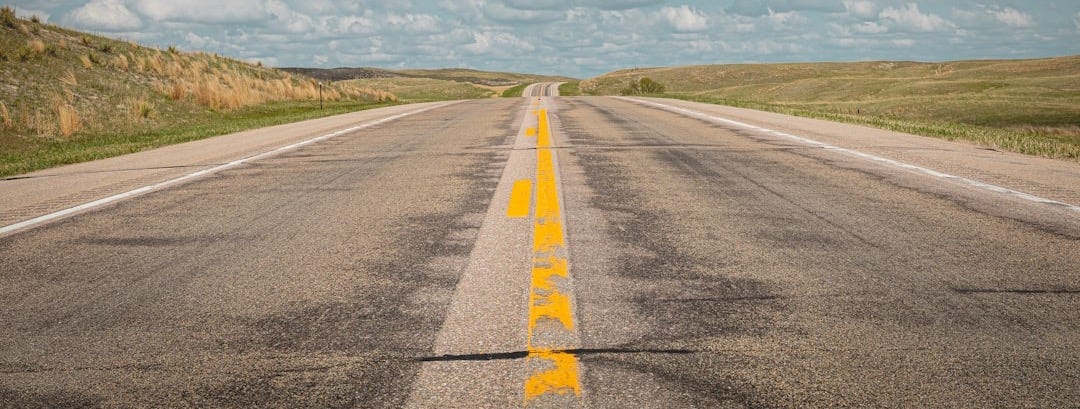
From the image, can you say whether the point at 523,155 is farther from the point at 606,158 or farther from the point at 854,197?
the point at 854,197

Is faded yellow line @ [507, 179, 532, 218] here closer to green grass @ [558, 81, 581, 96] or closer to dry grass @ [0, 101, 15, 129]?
dry grass @ [0, 101, 15, 129]

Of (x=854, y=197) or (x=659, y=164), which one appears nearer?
(x=854, y=197)

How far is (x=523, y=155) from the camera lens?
930 centimetres

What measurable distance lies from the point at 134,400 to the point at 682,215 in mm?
3682

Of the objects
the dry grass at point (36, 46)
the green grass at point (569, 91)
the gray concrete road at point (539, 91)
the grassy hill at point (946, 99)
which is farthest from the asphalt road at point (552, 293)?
the green grass at point (569, 91)

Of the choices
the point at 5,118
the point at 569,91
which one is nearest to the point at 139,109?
the point at 5,118

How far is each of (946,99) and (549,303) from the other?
53770 millimetres

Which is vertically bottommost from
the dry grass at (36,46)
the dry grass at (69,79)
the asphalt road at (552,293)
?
the asphalt road at (552,293)

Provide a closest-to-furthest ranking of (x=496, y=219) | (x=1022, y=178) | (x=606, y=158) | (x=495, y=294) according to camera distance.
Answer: (x=495, y=294) → (x=496, y=219) → (x=1022, y=178) → (x=606, y=158)

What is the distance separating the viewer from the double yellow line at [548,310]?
2523mm

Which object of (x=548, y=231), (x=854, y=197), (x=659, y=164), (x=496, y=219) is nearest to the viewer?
(x=548, y=231)

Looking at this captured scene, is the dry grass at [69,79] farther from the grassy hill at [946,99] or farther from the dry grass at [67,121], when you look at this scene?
the grassy hill at [946,99]

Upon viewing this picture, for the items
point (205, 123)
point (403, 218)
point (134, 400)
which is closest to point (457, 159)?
point (403, 218)

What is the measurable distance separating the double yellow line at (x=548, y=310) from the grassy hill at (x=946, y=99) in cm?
789
